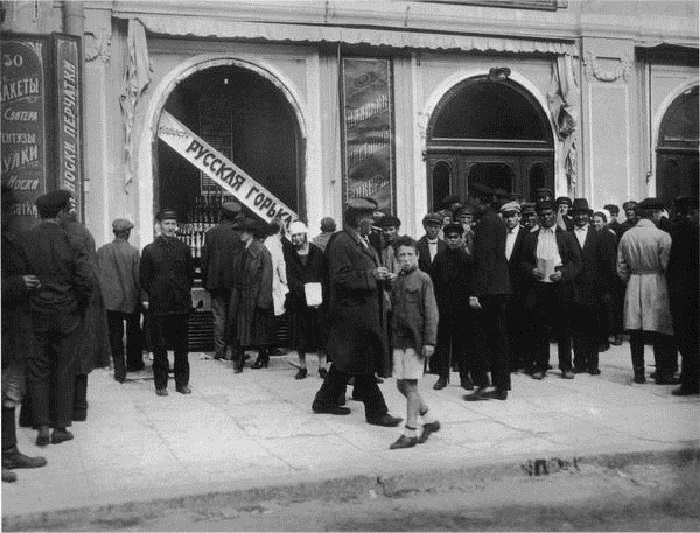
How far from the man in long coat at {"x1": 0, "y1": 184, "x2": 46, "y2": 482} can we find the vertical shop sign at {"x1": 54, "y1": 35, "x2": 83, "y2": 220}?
5551 mm

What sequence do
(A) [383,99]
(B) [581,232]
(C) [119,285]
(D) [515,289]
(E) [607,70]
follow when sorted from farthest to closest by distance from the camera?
(E) [607,70] < (A) [383,99] < (B) [581,232] < (C) [119,285] < (D) [515,289]

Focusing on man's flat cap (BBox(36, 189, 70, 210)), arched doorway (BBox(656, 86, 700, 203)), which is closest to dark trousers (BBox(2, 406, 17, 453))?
man's flat cap (BBox(36, 189, 70, 210))

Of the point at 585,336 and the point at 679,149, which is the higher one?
the point at 679,149

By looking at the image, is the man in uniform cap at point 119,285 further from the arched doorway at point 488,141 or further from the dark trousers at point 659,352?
the arched doorway at point 488,141

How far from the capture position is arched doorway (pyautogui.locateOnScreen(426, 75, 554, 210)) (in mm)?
Answer: 14906

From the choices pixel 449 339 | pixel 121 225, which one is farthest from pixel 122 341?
pixel 449 339

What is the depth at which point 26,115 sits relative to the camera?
11742 mm

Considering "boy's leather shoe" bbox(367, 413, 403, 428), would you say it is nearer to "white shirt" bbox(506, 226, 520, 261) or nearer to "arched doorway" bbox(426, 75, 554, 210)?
"white shirt" bbox(506, 226, 520, 261)

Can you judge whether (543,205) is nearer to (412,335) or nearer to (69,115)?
(412,335)

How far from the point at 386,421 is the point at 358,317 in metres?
0.90

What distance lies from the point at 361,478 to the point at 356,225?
2576mm

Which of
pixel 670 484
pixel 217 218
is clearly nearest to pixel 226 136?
pixel 217 218

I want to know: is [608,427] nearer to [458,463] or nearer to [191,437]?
[458,463]

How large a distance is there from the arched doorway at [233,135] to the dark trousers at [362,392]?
6198 millimetres
